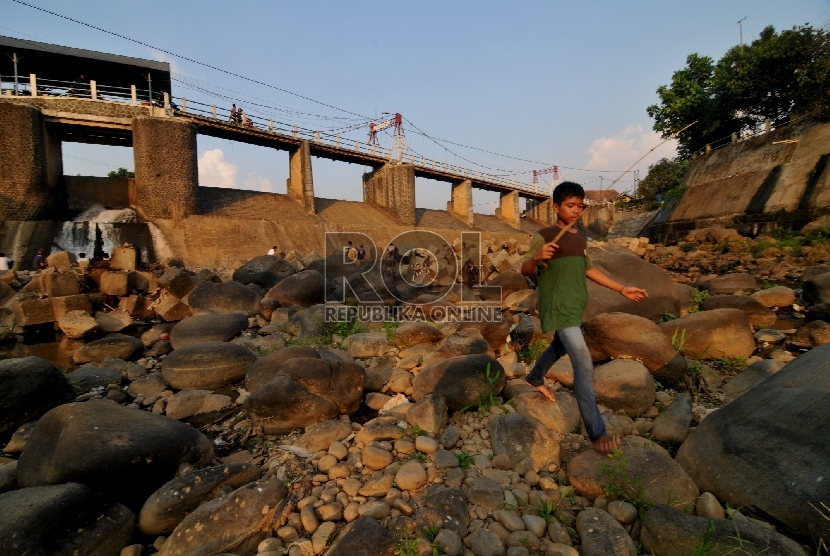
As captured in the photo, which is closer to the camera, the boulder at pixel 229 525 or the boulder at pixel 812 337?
the boulder at pixel 229 525

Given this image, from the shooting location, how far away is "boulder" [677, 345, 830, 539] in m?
2.05

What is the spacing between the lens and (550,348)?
3.34m

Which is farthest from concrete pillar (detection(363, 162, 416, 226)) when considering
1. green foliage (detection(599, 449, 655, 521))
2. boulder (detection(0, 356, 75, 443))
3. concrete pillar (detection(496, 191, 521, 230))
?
green foliage (detection(599, 449, 655, 521))

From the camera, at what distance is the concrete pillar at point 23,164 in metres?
16.4

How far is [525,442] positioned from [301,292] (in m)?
7.41

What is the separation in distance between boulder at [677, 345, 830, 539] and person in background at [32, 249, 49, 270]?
18848 mm

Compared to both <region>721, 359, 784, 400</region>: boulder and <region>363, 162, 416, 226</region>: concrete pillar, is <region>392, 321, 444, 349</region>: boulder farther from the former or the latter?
<region>363, 162, 416, 226</region>: concrete pillar

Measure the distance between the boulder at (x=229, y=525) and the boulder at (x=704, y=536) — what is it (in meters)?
2.16

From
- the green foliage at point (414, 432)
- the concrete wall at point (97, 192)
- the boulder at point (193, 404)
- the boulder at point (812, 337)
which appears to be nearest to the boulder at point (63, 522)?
the green foliage at point (414, 432)

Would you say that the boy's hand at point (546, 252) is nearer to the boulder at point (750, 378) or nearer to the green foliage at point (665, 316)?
the boulder at point (750, 378)

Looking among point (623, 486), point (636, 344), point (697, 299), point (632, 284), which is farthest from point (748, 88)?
point (623, 486)

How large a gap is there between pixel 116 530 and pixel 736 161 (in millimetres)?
31628

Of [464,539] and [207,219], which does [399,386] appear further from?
[207,219]

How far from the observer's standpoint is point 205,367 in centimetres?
534
